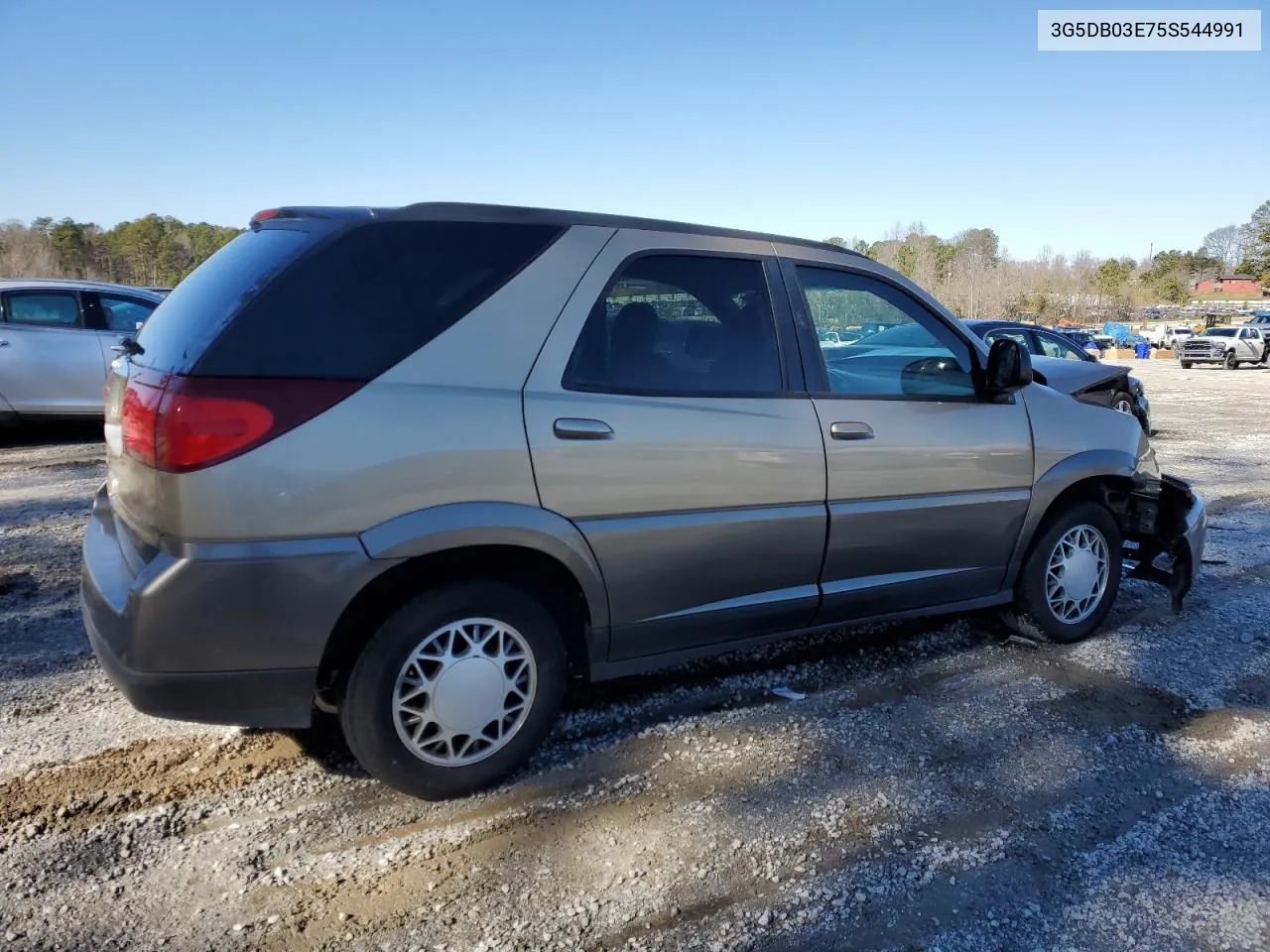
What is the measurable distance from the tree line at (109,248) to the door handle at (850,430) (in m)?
44.1

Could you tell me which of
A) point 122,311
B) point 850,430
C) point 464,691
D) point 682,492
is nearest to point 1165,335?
point 122,311

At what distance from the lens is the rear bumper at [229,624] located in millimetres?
2467

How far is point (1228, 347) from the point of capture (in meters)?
33.2

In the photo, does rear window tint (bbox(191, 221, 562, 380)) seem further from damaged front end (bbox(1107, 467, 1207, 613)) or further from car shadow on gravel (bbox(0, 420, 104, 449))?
car shadow on gravel (bbox(0, 420, 104, 449))

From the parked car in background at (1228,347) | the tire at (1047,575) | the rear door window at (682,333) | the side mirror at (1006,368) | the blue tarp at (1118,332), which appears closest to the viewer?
the rear door window at (682,333)

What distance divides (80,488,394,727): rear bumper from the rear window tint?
0.52 meters

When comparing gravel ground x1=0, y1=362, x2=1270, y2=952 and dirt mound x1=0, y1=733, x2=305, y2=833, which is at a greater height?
dirt mound x1=0, y1=733, x2=305, y2=833

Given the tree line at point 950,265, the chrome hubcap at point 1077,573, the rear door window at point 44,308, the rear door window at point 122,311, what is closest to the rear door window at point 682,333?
the chrome hubcap at point 1077,573

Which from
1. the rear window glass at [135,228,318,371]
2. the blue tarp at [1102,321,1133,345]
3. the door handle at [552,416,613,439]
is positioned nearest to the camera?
the rear window glass at [135,228,318,371]

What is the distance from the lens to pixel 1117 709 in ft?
12.2

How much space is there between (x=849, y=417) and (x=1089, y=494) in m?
1.71

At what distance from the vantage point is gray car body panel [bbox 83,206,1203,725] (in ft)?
8.20

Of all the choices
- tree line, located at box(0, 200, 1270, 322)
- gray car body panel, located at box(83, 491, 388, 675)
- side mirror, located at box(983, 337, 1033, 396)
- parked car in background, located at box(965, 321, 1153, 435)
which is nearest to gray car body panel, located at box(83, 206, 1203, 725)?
gray car body panel, located at box(83, 491, 388, 675)

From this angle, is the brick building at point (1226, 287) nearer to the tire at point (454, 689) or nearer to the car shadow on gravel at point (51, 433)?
the car shadow on gravel at point (51, 433)
